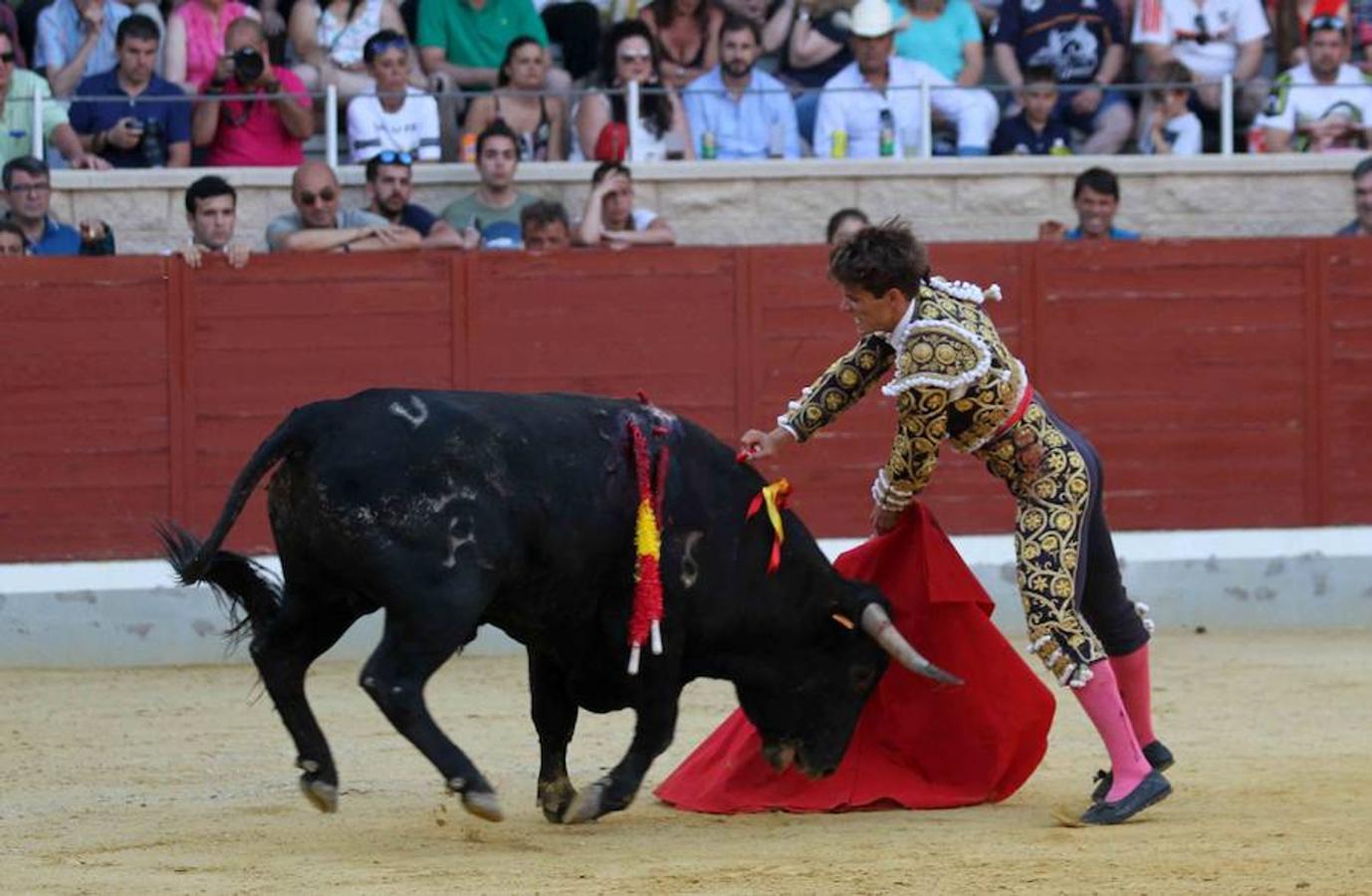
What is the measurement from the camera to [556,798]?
5.42 meters

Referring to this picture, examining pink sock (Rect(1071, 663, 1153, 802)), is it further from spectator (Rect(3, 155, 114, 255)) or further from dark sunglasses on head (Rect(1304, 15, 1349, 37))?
dark sunglasses on head (Rect(1304, 15, 1349, 37))

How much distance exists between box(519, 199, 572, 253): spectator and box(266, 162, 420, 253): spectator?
40cm

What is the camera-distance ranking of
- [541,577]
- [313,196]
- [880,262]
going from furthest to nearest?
1. [313,196]
2. [541,577]
3. [880,262]

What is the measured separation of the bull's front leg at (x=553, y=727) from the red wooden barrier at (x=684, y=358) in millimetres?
3390

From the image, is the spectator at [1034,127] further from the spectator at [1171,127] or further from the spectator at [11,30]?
the spectator at [11,30]

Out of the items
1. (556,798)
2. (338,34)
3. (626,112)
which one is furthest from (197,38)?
(556,798)

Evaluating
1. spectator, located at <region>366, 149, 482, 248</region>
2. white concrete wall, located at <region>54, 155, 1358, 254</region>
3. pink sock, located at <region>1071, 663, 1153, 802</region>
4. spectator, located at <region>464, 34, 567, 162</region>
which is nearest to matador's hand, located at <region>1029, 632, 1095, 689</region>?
pink sock, located at <region>1071, 663, 1153, 802</region>

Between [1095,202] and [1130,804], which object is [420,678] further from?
[1095,202]

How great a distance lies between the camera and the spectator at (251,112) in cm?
954

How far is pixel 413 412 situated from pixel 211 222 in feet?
12.9

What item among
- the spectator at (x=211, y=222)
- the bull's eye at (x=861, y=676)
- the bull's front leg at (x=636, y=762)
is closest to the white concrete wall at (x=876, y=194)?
the spectator at (x=211, y=222)

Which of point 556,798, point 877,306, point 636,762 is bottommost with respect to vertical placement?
point 556,798

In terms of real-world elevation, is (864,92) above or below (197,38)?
below

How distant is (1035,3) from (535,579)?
610cm
